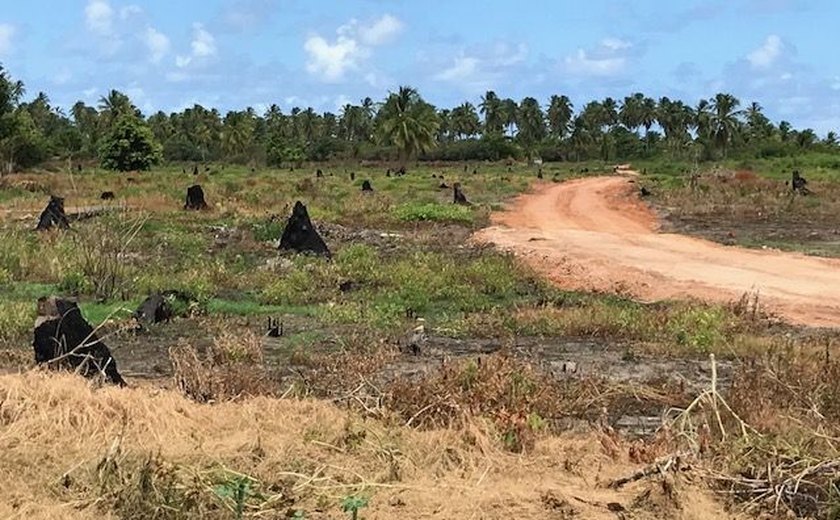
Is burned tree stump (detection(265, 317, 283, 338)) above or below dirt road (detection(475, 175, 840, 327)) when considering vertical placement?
above

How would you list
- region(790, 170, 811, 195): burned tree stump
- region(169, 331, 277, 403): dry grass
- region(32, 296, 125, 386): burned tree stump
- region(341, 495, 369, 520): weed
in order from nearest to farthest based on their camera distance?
1. region(341, 495, 369, 520): weed
2. region(169, 331, 277, 403): dry grass
3. region(32, 296, 125, 386): burned tree stump
4. region(790, 170, 811, 195): burned tree stump

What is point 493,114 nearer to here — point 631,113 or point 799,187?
point 631,113

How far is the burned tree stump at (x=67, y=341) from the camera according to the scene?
720 cm

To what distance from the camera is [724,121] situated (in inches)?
2655

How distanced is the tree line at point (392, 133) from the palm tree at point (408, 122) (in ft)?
0.21

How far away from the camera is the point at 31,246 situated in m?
15.9

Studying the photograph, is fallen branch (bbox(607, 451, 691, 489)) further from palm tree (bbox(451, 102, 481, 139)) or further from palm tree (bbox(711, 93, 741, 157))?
palm tree (bbox(451, 102, 481, 139))

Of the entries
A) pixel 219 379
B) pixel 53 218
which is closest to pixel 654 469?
pixel 219 379

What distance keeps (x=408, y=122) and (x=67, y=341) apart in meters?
53.9

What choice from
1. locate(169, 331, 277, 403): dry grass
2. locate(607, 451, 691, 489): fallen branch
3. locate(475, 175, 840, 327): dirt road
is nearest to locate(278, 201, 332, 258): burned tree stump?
locate(475, 175, 840, 327): dirt road

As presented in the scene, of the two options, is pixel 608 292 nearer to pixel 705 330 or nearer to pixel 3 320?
pixel 705 330

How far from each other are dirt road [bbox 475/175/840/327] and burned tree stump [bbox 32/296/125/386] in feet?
23.5

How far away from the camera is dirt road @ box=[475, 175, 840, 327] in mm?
12336

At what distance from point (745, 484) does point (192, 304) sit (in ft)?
25.3
